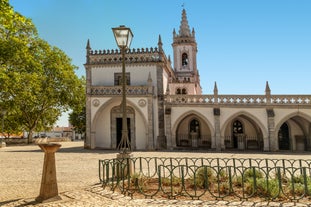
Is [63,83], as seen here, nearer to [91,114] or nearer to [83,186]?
[91,114]

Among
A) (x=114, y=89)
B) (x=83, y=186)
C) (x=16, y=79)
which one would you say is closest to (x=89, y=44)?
(x=114, y=89)

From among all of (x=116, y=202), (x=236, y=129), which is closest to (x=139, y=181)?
(x=116, y=202)

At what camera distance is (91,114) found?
23.2m

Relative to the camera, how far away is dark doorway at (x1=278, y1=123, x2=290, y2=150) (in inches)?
904

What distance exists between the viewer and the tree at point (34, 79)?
22.5 meters

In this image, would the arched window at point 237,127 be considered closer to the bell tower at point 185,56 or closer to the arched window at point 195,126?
the arched window at point 195,126

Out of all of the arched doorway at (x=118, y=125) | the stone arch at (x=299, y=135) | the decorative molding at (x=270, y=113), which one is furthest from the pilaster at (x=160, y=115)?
the stone arch at (x=299, y=135)

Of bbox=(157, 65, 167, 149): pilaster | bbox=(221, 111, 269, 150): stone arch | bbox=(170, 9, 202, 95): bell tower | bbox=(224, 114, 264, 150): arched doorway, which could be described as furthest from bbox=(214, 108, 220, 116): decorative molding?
bbox=(170, 9, 202, 95): bell tower

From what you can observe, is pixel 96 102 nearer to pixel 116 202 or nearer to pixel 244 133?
pixel 244 133

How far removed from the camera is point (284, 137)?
2306 cm

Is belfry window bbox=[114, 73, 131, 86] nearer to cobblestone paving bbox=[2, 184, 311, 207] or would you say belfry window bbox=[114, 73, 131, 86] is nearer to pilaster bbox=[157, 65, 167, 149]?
pilaster bbox=[157, 65, 167, 149]

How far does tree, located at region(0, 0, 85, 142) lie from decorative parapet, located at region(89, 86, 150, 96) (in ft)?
22.1

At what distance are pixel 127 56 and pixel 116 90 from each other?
11.9 feet

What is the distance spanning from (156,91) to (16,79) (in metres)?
12.1
